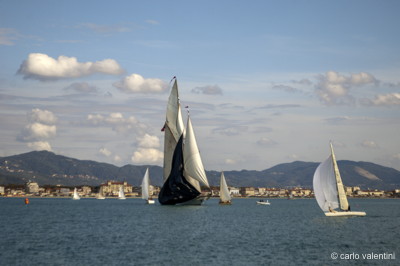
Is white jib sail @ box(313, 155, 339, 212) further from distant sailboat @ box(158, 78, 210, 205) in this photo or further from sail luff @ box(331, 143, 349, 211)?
distant sailboat @ box(158, 78, 210, 205)

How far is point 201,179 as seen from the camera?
9738 cm

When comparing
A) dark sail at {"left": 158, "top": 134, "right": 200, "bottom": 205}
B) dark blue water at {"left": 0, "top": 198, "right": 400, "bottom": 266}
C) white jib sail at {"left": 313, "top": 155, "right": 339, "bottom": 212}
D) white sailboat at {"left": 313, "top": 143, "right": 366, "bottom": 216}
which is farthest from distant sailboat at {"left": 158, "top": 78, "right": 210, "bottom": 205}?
dark blue water at {"left": 0, "top": 198, "right": 400, "bottom": 266}

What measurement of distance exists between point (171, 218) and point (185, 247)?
112 ft

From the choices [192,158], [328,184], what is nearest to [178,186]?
[192,158]

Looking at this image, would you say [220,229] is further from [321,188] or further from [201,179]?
[201,179]

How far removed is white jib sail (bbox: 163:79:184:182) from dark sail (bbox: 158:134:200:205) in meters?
3.64

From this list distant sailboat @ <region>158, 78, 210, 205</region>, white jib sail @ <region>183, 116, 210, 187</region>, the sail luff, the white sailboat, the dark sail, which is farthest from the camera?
the dark sail

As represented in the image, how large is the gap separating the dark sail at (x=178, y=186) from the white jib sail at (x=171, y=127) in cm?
364

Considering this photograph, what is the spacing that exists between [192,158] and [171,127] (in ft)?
44.1

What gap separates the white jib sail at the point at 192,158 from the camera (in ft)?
321

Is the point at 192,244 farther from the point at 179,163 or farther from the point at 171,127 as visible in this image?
the point at 171,127

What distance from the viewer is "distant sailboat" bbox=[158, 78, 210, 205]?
322 ft

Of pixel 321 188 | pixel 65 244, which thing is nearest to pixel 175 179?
pixel 321 188

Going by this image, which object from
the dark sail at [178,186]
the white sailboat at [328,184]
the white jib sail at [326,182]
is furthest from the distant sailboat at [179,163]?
the white jib sail at [326,182]
